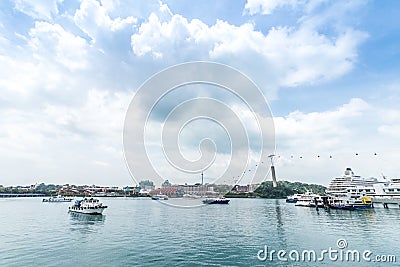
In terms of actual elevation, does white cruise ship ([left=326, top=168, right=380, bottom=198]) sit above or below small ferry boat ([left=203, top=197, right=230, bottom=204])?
above

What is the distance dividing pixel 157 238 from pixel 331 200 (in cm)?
5513

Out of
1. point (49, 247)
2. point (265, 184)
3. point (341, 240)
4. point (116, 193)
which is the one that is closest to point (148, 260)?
point (49, 247)

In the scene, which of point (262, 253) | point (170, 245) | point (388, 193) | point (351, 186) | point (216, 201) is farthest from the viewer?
point (216, 201)

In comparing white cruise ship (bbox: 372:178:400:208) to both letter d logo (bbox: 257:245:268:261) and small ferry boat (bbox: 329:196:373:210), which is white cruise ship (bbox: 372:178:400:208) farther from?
letter d logo (bbox: 257:245:268:261)

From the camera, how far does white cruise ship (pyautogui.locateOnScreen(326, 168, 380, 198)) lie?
75.9 meters

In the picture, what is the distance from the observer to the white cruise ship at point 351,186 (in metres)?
75.9

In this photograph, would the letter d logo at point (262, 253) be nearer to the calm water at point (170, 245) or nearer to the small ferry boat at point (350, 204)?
the calm water at point (170, 245)

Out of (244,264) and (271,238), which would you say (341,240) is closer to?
(271,238)

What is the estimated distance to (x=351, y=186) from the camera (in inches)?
3243

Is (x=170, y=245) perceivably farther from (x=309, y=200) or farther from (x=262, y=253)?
(x=309, y=200)

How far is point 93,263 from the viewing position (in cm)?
1867

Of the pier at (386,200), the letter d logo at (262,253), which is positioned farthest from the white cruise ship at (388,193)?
the letter d logo at (262,253)

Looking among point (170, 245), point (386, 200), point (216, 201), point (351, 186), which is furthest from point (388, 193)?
point (170, 245)

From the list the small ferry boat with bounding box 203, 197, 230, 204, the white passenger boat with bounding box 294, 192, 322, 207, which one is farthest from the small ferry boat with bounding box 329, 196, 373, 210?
the small ferry boat with bounding box 203, 197, 230, 204
